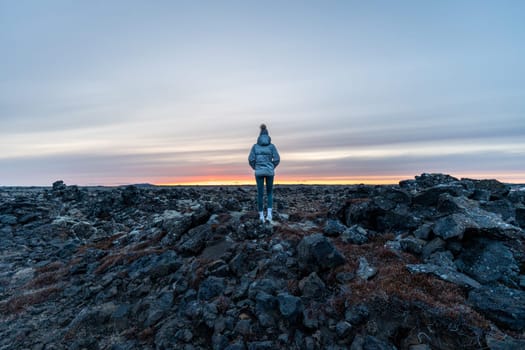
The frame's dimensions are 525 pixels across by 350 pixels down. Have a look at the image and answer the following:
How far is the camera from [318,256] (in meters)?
10.2

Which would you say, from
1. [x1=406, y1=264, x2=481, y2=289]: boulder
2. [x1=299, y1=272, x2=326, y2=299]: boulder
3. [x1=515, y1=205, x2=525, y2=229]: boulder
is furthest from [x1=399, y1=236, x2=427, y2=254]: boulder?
[x1=515, y1=205, x2=525, y2=229]: boulder

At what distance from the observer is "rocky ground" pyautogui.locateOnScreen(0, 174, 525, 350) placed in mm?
7402

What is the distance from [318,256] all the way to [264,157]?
18.9 ft

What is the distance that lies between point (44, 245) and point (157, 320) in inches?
702

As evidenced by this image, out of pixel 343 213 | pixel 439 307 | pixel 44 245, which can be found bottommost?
pixel 44 245

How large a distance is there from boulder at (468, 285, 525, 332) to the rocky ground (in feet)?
0.11

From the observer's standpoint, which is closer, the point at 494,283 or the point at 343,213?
the point at 494,283

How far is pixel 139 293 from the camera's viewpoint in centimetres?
1129

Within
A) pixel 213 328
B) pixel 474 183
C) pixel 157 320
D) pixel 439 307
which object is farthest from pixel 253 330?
pixel 474 183

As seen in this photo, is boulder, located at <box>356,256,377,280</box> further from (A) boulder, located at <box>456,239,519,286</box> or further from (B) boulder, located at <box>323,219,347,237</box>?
(B) boulder, located at <box>323,219,347,237</box>

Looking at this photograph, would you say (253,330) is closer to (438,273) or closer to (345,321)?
(345,321)

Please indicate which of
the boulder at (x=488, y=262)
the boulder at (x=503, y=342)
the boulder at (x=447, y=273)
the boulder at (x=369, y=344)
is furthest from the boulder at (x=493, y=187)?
the boulder at (x=369, y=344)

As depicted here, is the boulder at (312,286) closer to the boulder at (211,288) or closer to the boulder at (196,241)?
the boulder at (211,288)

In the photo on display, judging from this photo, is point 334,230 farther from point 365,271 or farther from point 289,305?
point 289,305
